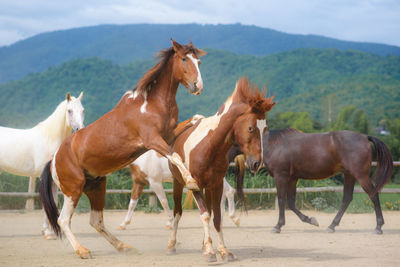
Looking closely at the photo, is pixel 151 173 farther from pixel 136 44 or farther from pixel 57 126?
pixel 136 44

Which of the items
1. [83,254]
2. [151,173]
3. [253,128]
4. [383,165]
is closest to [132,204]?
[151,173]

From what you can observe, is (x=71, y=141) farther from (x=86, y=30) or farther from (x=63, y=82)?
(x=86, y=30)

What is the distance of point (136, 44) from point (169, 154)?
16886 cm

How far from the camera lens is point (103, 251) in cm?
616

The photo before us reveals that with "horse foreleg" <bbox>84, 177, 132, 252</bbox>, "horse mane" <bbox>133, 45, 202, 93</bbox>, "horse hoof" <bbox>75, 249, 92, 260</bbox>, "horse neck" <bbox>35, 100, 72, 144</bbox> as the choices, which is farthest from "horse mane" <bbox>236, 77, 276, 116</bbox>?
"horse neck" <bbox>35, 100, 72, 144</bbox>

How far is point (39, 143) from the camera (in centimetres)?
760

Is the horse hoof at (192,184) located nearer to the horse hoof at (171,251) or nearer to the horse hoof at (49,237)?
the horse hoof at (171,251)

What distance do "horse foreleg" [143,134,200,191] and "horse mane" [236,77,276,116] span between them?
3.35ft

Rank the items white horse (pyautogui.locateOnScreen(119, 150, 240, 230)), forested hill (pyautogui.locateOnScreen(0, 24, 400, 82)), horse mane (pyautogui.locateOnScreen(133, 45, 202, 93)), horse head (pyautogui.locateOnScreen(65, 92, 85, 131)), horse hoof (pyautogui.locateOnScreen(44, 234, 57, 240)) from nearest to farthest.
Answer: horse mane (pyautogui.locateOnScreen(133, 45, 202, 93)), horse hoof (pyautogui.locateOnScreen(44, 234, 57, 240)), horse head (pyautogui.locateOnScreen(65, 92, 85, 131)), white horse (pyautogui.locateOnScreen(119, 150, 240, 230)), forested hill (pyautogui.locateOnScreen(0, 24, 400, 82))

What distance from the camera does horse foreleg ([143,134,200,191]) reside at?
15.6ft

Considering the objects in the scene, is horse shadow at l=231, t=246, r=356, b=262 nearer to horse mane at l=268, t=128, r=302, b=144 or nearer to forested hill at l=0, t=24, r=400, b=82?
horse mane at l=268, t=128, r=302, b=144

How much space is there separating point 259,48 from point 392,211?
538ft

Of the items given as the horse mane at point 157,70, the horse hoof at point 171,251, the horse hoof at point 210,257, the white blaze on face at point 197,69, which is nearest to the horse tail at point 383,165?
the horse hoof at point 171,251

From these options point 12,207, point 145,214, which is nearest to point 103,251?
point 145,214
